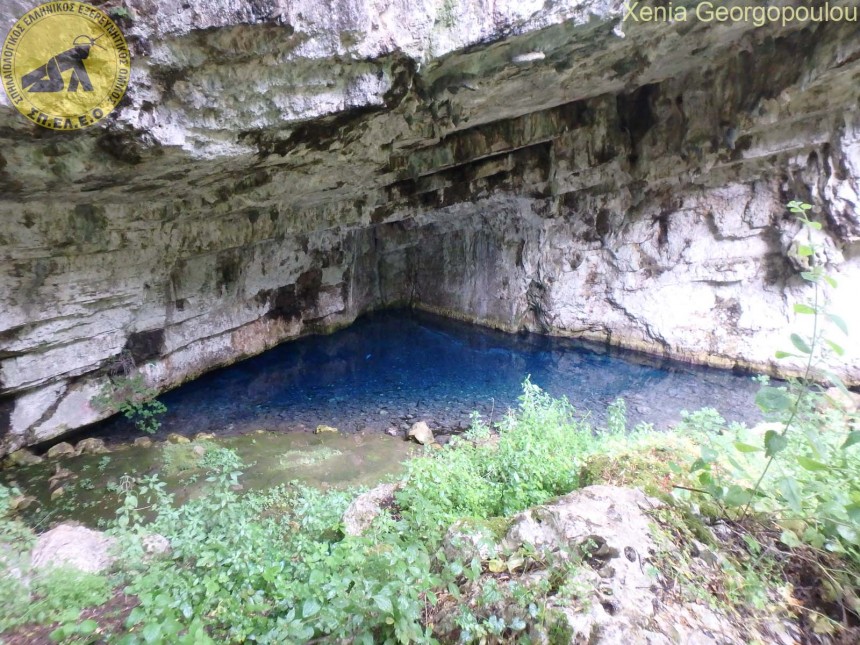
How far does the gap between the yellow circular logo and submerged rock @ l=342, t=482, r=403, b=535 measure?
4.47 meters

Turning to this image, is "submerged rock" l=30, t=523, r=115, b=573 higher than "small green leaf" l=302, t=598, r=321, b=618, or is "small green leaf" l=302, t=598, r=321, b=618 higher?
"small green leaf" l=302, t=598, r=321, b=618

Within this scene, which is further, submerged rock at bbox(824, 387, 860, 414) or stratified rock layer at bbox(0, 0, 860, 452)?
stratified rock layer at bbox(0, 0, 860, 452)

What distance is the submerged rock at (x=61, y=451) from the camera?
668cm

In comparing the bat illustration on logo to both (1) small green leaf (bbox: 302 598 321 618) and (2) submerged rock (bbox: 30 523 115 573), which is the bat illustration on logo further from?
(1) small green leaf (bbox: 302 598 321 618)

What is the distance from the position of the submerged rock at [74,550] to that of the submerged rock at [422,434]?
183 inches

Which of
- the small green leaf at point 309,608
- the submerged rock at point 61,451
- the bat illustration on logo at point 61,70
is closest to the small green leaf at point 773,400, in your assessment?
the small green leaf at point 309,608

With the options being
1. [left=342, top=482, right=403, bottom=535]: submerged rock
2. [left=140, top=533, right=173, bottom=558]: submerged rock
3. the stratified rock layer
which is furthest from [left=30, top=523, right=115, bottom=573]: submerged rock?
the stratified rock layer

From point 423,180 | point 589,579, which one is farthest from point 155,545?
point 423,180

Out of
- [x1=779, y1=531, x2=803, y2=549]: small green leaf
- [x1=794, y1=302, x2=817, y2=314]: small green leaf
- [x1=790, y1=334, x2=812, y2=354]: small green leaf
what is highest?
[x1=794, y1=302, x2=817, y2=314]: small green leaf

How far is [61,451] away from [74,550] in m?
4.78

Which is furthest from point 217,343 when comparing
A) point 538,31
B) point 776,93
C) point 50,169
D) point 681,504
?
point 776,93

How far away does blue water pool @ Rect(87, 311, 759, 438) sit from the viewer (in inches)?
333

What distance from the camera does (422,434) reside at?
750cm

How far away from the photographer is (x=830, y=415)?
3.55m
